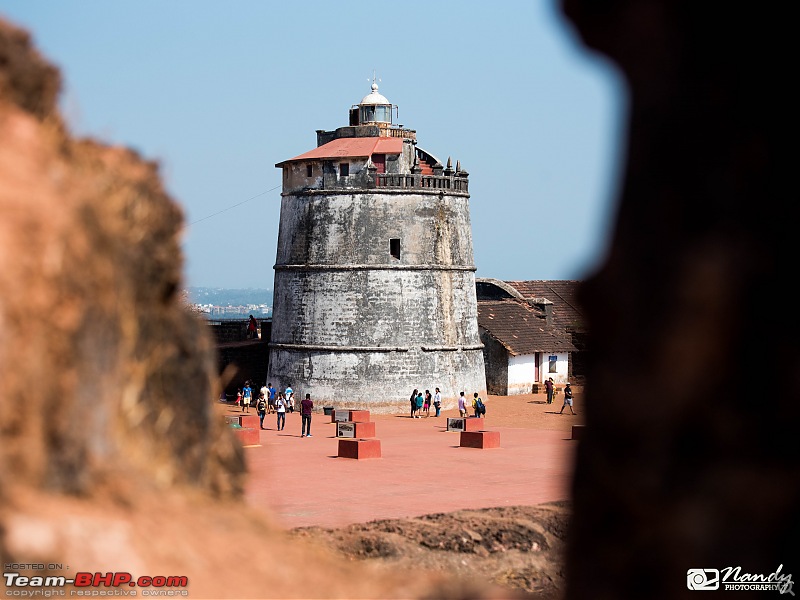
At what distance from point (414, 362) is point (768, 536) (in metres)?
31.9

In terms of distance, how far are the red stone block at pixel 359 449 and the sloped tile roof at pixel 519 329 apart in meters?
16.5

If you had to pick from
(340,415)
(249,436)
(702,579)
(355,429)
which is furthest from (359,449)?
(702,579)

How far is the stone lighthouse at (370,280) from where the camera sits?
1423 inches

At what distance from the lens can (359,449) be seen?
942 inches

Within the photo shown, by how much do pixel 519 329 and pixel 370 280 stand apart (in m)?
8.07

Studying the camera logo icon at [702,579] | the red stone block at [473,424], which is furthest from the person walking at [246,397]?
the camera logo icon at [702,579]

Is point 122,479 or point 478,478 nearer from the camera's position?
→ point 122,479

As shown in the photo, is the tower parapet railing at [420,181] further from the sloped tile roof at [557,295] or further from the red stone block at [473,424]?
the red stone block at [473,424]

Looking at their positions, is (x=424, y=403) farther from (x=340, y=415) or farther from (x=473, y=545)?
(x=473, y=545)

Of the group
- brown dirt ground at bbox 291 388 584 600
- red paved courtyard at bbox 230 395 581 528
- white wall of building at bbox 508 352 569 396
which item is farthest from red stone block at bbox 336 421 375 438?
white wall of building at bbox 508 352 569 396

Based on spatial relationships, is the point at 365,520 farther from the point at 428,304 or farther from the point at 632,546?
the point at 428,304

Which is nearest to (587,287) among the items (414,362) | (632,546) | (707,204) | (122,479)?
(707,204)

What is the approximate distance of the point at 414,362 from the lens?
3647 cm

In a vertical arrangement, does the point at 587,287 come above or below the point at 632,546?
above
